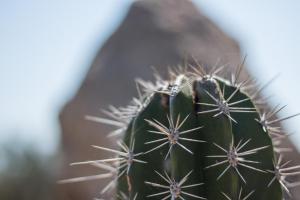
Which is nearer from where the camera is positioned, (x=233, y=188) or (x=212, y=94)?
(x=233, y=188)

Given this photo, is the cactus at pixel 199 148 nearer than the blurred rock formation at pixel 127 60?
Result: Yes

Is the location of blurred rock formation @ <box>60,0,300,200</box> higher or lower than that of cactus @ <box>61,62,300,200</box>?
lower

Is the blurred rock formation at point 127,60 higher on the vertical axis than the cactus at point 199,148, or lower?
lower

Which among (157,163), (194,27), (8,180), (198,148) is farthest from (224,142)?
(8,180)

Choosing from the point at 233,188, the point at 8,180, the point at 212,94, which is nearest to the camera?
the point at 233,188

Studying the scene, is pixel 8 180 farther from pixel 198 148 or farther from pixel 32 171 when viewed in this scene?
pixel 198 148
